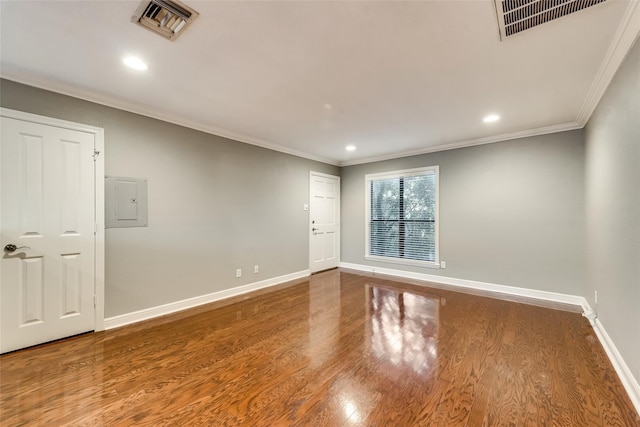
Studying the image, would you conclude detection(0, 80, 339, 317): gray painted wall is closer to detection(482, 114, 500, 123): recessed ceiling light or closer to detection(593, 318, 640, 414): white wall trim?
detection(482, 114, 500, 123): recessed ceiling light

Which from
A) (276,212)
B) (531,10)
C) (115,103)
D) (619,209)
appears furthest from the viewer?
(276,212)

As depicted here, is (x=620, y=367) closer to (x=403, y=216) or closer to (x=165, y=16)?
(x=403, y=216)

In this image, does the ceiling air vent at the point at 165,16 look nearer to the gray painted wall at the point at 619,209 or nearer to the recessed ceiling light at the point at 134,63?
the recessed ceiling light at the point at 134,63

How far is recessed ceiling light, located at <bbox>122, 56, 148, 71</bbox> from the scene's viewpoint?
213 cm

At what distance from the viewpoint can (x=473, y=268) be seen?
→ 4.34 m

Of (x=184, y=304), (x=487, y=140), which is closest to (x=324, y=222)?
(x=184, y=304)

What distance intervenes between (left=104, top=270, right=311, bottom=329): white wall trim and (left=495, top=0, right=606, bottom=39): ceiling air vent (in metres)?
4.15

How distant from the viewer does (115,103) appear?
9.40 ft

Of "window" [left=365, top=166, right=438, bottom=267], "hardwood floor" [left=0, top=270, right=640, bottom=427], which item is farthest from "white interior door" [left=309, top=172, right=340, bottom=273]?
"hardwood floor" [left=0, top=270, right=640, bottom=427]

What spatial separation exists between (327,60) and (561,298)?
14.2 feet

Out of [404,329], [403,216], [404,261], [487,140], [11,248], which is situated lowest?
[404,329]

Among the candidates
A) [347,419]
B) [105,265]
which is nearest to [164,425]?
[347,419]

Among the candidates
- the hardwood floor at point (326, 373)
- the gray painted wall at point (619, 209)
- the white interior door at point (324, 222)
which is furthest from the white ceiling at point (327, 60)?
the hardwood floor at point (326, 373)

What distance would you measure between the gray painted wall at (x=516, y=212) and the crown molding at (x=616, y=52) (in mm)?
1019
